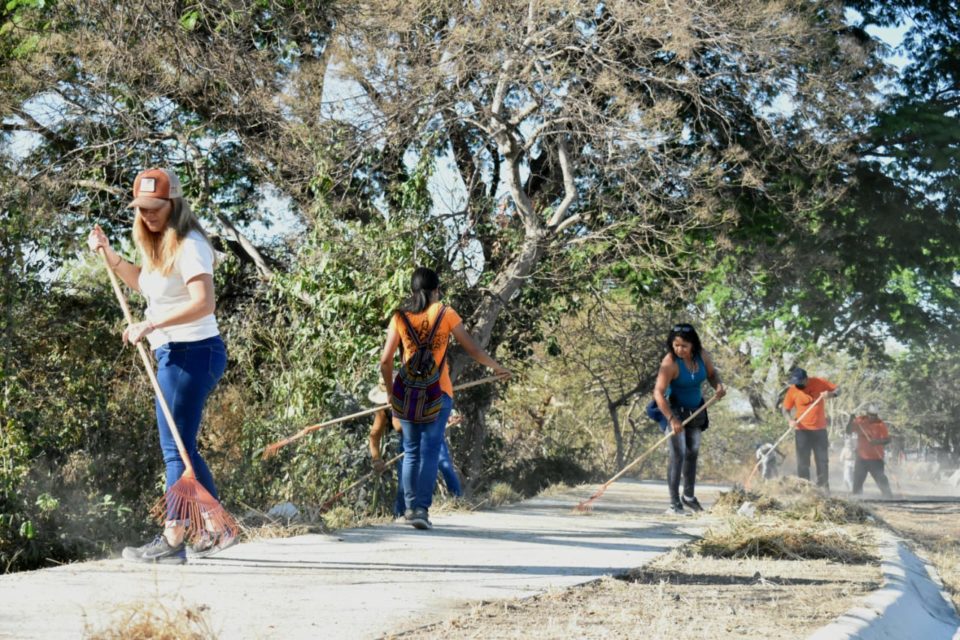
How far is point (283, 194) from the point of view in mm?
13547

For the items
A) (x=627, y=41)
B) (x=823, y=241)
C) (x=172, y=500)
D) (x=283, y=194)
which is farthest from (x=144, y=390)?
(x=823, y=241)

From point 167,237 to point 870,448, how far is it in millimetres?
17190

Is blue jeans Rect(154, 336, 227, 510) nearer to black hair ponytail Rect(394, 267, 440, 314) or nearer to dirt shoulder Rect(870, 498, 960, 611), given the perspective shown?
black hair ponytail Rect(394, 267, 440, 314)

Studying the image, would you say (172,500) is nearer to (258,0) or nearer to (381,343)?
(381,343)

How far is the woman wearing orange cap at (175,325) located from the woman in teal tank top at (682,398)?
5.28 meters

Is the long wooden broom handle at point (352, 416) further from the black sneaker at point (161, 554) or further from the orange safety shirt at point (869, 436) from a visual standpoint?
the orange safety shirt at point (869, 436)

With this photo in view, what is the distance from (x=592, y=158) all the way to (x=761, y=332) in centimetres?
1802

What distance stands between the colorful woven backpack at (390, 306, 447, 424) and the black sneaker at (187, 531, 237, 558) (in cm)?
195

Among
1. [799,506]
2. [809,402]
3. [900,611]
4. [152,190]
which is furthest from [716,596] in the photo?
[809,402]

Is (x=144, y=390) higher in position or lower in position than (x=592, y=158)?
lower

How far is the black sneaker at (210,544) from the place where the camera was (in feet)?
17.6

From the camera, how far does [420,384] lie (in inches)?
290

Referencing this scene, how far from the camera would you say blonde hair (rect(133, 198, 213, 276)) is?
5.41 metres

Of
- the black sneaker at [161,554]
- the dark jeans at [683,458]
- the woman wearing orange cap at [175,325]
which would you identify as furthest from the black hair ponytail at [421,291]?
the dark jeans at [683,458]
